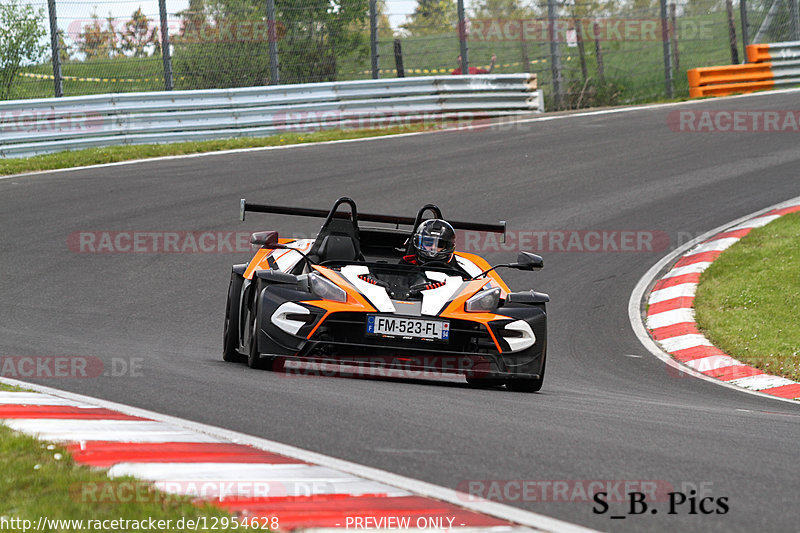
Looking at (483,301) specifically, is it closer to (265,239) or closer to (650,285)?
(265,239)

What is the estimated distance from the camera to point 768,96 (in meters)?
22.5

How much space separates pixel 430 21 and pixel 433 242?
13360 millimetres

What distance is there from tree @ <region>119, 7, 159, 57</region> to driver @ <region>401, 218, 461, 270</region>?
1109 centimetres

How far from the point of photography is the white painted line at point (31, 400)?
5.20 m

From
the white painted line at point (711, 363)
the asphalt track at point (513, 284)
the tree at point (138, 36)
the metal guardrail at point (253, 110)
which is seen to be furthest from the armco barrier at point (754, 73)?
the white painted line at point (711, 363)

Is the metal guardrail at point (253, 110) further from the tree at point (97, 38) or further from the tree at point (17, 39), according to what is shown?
the tree at point (17, 39)

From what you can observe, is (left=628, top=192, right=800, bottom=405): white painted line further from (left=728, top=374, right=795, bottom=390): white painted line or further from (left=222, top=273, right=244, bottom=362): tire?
(left=222, top=273, right=244, bottom=362): tire

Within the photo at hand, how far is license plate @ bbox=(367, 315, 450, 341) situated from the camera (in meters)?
6.69

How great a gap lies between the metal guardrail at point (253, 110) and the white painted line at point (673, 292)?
9.52m

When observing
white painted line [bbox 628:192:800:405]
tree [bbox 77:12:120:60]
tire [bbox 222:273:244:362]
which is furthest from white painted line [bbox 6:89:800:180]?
tire [bbox 222:273:244:362]

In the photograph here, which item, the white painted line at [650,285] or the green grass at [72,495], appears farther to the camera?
the white painted line at [650,285]

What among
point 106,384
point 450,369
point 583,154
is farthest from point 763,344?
point 583,154

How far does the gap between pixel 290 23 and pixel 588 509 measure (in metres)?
17.0

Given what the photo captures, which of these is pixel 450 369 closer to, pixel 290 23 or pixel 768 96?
pixel 290 23
